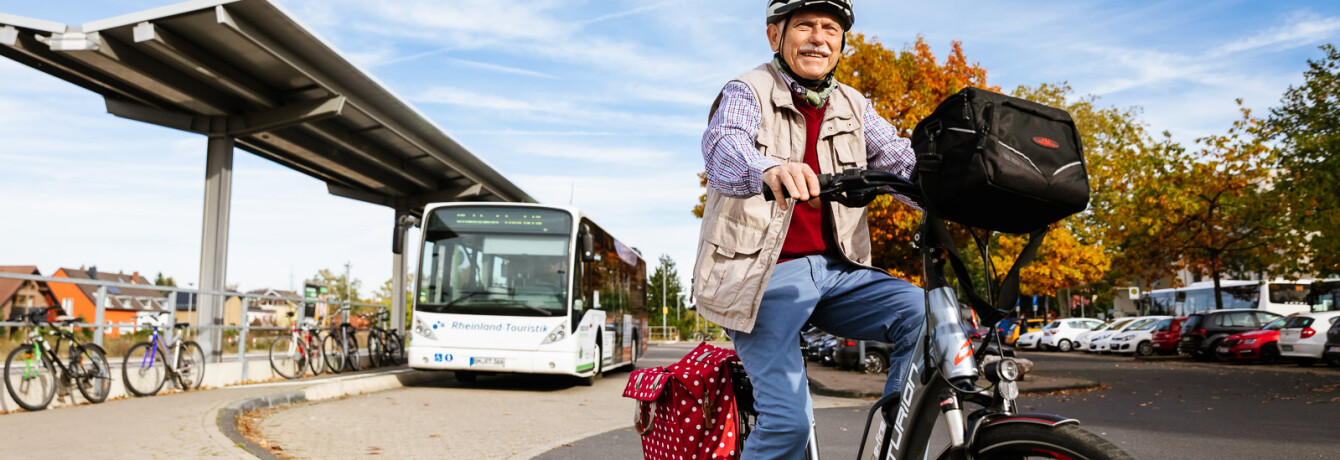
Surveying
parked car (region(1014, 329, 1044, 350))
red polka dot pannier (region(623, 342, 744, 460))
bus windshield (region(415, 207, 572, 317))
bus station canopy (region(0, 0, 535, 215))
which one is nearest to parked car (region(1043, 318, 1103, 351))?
parked car (region(1014, 329, 1044, 350))

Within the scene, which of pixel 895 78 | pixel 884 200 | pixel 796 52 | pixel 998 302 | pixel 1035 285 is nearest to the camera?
pixel 998 302

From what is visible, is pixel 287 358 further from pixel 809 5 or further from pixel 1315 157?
pixel 1315 157

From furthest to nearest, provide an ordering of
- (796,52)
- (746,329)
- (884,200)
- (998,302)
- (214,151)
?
1. (884,200)
2. (214,151)
3. (796,52)
4. (746,329)
5. (998,302)

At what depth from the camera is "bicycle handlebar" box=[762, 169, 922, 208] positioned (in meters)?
2.34

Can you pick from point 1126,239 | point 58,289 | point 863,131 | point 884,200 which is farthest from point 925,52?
point 863,131

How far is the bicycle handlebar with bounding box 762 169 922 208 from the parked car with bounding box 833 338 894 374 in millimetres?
18902

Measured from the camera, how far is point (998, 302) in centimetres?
227

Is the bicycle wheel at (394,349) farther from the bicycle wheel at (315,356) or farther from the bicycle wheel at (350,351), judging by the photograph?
the bicycle wheel at (315,356)

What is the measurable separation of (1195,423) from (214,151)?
1279 cm

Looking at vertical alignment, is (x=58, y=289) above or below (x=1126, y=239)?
below

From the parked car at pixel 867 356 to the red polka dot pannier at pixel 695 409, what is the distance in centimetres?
1806

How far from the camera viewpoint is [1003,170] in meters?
2.10

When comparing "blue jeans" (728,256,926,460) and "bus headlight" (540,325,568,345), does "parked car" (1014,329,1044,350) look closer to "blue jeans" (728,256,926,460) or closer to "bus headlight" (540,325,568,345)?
"bus headlight" (540,325,568,345)

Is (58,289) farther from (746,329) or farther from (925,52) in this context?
(925,52)
